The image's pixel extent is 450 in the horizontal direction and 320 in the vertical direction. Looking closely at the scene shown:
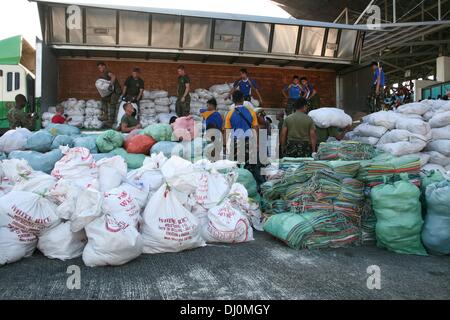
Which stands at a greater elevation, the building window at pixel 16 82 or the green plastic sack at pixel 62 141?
the building window at pixel 16 82

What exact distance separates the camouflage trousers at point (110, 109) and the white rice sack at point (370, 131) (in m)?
5.03

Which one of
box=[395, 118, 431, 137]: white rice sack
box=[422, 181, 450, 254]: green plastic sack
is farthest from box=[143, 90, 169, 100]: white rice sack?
box=[422, 181, 450, 254]: green plastic sack

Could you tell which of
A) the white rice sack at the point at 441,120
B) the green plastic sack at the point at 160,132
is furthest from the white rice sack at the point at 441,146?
the green plastic sack at the point at 160,132

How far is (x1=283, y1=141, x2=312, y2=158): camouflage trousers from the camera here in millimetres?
5730

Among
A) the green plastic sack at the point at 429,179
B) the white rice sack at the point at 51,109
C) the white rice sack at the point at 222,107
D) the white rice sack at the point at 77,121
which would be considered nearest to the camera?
the green plastic sack at the point at 429,179

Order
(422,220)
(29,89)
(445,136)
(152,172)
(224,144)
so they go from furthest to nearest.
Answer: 1. (29,89)
2. (224,144)
3. (445,136)
4. (152,172)
5. (422,220)

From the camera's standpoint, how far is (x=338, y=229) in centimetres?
367

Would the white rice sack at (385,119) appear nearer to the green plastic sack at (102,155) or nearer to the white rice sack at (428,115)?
the white rice sack at (428,115)

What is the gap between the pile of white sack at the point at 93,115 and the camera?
8.50 metres

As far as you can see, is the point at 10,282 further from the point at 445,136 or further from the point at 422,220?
the point at 445,136

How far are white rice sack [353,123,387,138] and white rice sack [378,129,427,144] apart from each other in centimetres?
13

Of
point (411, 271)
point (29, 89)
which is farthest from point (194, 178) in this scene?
point (29, 89)
